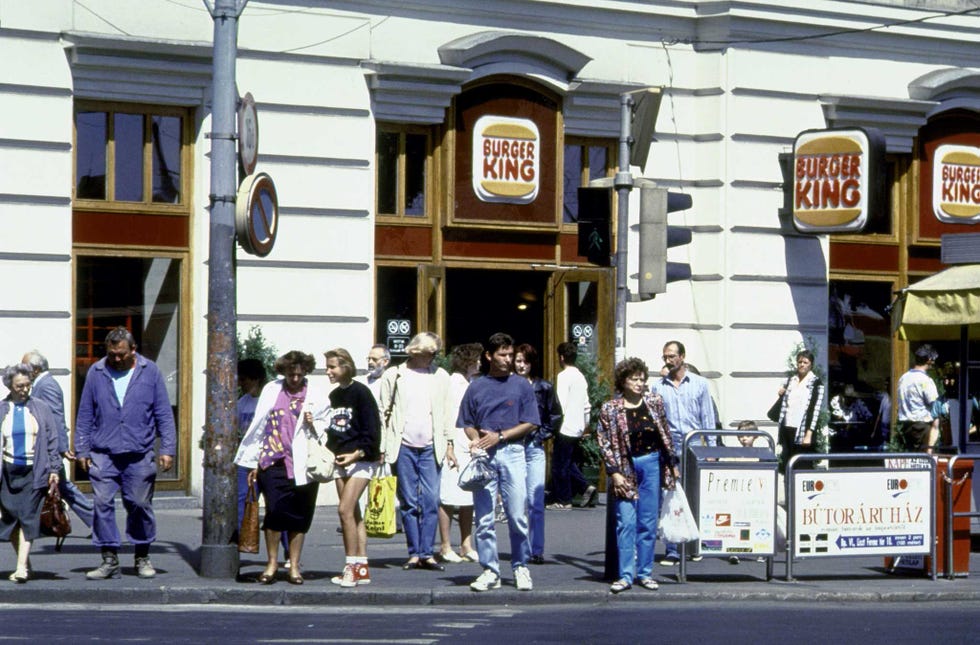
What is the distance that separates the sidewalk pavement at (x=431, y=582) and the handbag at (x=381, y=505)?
26 cm

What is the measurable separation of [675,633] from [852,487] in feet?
11.3

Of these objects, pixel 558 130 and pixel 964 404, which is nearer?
pixel 964 404

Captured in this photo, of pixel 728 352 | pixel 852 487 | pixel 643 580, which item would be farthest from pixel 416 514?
pixel 728 352

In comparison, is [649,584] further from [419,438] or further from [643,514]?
[419,438]

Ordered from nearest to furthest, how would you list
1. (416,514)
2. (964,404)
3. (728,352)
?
1. (416,514)
2. (964,404)
3. (728,352)

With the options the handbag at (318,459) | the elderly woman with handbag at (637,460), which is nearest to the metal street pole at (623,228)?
the elderly woman with handbag at (637,460)

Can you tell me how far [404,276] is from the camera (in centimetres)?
2006

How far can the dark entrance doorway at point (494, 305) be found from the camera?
20.4 meters

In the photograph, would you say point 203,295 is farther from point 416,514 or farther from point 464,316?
point 416,514

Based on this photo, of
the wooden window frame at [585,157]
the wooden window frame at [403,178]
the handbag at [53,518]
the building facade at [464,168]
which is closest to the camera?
the handbag at [53,518]

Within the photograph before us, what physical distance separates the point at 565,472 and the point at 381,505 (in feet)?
15.5

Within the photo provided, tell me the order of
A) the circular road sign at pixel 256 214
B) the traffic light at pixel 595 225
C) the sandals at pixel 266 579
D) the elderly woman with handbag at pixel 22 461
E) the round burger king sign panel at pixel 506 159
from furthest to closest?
1. the round burger king sign panel at pixel 506 159
2. the traffic light at pixel 595 225
3. the circular road sign at pixel 256 214
4. the elderly woman with handbag at pixel 22 461
5. the sandals at pixel 266 579

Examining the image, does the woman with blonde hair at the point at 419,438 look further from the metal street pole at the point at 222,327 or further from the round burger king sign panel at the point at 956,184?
the round burger king sign panel at the point at 956,184

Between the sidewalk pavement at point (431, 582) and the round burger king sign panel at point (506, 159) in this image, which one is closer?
the sidewalk pavement at point (431, 582)
